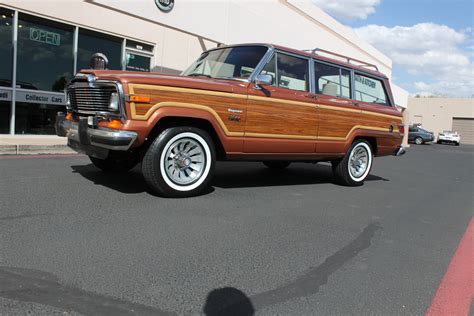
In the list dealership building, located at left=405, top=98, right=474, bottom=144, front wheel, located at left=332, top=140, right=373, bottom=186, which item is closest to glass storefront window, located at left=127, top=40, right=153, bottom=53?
front wheel, located at left=332, top=140, right=373, bottom=186

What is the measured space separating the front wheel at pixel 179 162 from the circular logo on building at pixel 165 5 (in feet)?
26.1

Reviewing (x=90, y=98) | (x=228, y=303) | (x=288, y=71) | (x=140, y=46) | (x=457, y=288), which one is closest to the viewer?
(x=228, y=303)

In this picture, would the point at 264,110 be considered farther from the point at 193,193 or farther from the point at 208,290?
the point at 208,290

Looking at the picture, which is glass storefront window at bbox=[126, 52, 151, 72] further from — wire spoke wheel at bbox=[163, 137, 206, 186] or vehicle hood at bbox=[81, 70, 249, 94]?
wire spoke wheel at bbox=[163, 137, 206, 186]

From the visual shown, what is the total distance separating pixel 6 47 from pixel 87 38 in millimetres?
1991

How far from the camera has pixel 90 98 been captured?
206 inches

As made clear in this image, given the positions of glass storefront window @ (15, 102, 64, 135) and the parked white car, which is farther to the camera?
the parked white car

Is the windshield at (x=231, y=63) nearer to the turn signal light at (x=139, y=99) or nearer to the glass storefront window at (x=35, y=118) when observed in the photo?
the turn signal light at (x=139, y=99)

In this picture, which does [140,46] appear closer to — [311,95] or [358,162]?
[311,95]

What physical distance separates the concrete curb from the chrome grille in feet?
11.7

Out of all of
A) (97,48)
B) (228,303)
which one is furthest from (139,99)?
(97,48)

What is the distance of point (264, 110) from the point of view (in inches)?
234

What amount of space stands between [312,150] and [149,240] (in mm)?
3677

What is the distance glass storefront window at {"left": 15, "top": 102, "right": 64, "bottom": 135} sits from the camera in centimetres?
964
